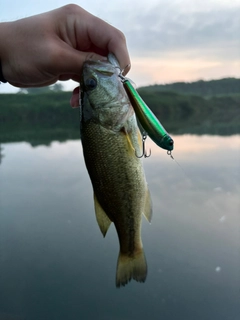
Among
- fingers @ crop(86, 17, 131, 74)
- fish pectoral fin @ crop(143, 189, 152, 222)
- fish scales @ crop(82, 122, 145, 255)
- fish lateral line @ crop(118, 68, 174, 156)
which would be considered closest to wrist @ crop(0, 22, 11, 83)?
fingers @ crop(86, 17, 131, 74)

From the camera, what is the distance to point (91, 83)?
1.06 meters

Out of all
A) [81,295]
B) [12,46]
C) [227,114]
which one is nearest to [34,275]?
[81,295]

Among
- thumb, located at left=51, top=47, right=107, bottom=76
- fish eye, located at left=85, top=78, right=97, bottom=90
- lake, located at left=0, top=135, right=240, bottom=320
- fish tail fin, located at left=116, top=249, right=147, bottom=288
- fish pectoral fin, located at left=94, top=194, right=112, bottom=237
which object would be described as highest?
thumb, located at left=51, top=47, right=107, bottom=76

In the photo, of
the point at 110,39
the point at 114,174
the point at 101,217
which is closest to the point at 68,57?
the point at 110,39

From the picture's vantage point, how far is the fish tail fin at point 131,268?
1155 mm

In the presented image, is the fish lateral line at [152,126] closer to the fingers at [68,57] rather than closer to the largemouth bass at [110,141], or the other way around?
the largemouth bass at [110,141]

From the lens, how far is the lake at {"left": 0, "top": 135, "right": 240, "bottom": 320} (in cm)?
353

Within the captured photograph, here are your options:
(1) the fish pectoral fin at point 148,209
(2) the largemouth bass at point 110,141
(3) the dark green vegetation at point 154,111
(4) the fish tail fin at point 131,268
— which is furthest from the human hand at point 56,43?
(3) the dark green vegetation at point 154,111

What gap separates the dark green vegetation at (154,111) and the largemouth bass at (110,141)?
10.3 metres

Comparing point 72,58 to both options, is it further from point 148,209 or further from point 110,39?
point 148,209

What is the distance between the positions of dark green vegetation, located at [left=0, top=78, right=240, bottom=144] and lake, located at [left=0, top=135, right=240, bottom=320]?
5.72m

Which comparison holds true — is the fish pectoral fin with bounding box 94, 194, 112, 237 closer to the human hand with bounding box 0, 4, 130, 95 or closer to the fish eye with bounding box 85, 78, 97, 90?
the fish eye with bounding box 85, 78, 97, 90

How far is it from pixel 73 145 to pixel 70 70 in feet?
32.6

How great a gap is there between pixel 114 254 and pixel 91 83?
3489mm
